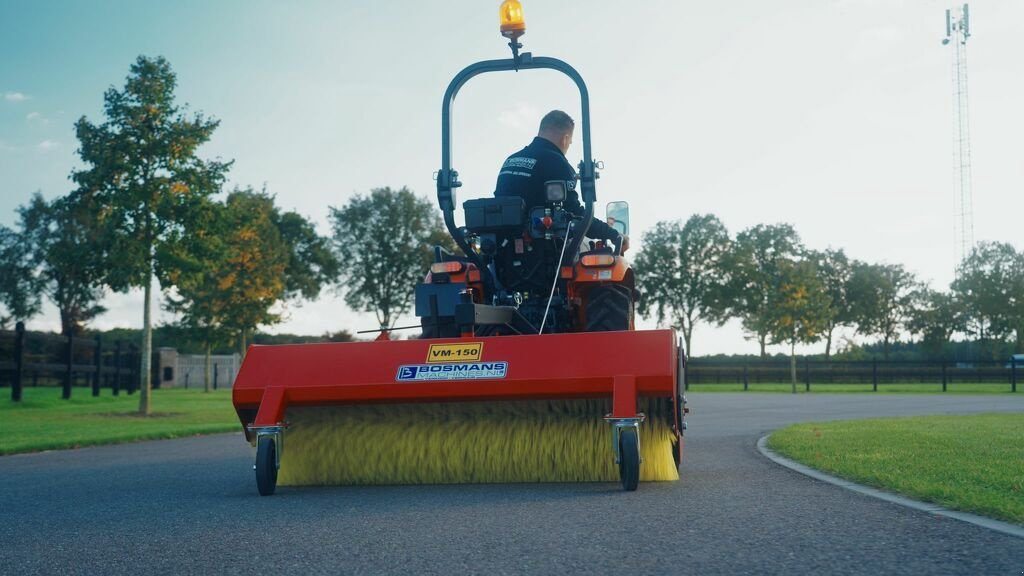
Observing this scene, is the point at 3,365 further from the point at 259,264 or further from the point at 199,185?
the point at 259,264

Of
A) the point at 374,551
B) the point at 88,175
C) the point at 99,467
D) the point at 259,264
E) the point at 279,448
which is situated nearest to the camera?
the point at 374,551

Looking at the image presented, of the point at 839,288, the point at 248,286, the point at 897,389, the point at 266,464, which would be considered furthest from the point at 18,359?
the point at 839,288

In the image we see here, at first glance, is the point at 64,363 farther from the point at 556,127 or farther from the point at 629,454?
the point at 629,454

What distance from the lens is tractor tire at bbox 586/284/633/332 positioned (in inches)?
237

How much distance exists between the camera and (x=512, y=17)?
6109 millimetres

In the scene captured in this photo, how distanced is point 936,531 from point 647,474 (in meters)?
1.97

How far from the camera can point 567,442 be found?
5.66m

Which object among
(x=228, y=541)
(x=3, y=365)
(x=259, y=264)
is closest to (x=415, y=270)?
(x=259, y=264)

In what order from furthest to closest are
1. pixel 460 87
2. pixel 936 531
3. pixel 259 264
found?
pixel 259 264 → pixel 460 87 → pixel 936 531

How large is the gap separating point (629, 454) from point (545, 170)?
2.16 m

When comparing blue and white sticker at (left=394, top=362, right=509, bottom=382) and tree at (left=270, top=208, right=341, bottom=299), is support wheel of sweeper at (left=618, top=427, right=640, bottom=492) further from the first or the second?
tree at (left=270, top=208, right=341, bottom=299)

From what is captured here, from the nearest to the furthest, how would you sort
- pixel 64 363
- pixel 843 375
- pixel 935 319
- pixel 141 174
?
pixel 141 174 < pixel 64 363 < pixel 843 375 < pixel 935 319

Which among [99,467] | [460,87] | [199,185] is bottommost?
[99,467]

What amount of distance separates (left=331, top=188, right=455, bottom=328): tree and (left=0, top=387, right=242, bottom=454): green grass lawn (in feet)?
124
